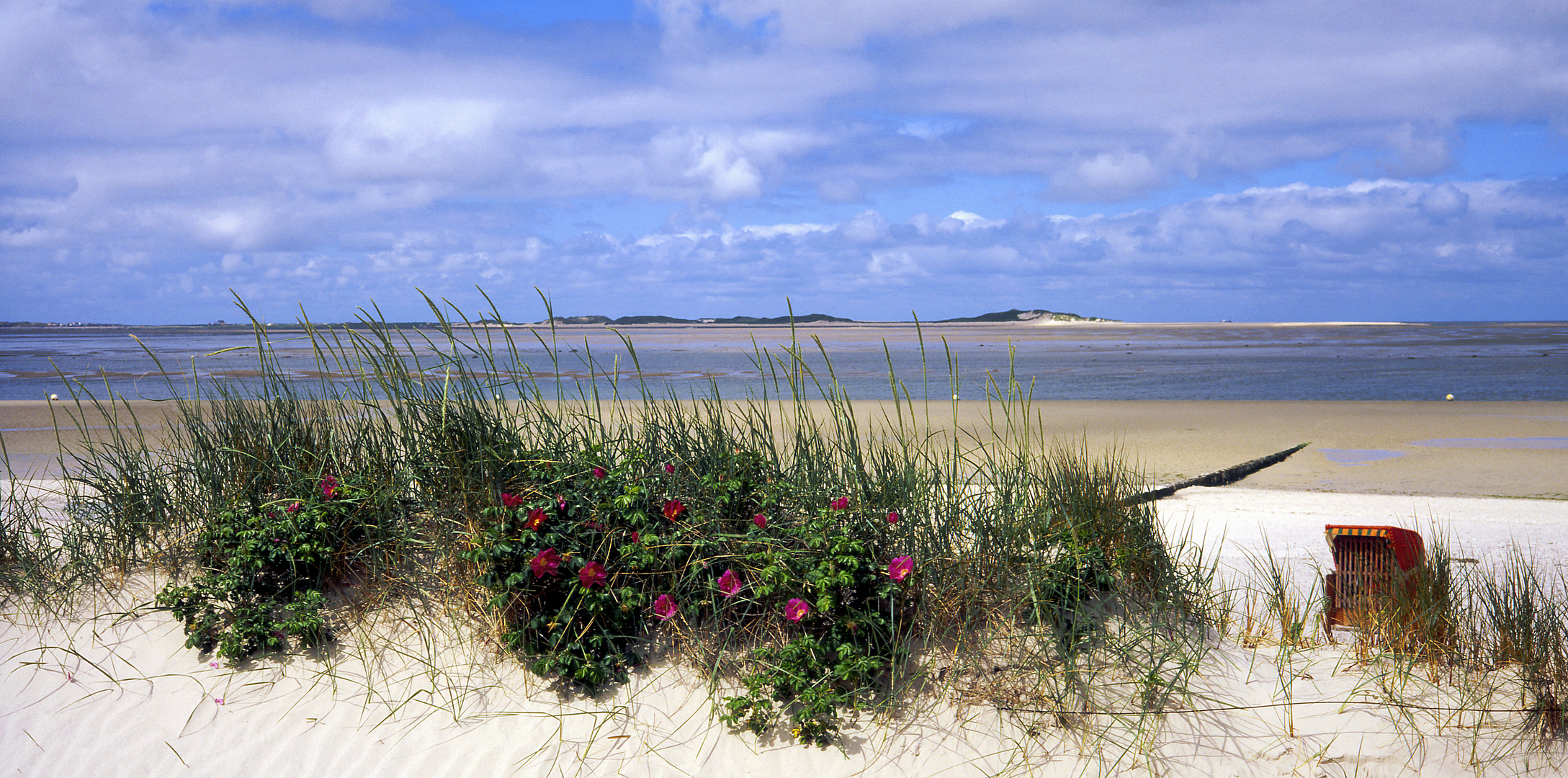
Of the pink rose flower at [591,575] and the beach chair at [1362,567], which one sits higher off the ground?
the pink rose flower at [591,575]

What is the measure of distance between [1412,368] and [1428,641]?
96.8 feet

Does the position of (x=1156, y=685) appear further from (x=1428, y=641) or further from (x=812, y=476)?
(x=812, y=476)

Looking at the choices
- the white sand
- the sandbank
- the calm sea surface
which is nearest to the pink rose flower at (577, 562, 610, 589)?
the white sand

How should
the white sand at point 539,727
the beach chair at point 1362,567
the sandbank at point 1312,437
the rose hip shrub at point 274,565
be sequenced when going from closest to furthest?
1. the white sand at point 539,727
2. the rose hip shrub at point 274,565
3. the beach chair at point 1362,567
4. the sandbank at point 1312,437

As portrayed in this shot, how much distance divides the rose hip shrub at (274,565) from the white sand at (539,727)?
0.40 feet

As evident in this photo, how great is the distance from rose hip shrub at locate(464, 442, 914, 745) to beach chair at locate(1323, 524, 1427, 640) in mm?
1920

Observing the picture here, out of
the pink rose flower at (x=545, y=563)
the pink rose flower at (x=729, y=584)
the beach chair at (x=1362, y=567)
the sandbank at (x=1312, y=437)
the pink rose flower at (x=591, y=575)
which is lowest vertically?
the sandbank at (x=1312, y=437)

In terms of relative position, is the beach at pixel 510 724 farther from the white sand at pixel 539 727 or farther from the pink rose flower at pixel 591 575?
the pink rose flower at pixel 591 575

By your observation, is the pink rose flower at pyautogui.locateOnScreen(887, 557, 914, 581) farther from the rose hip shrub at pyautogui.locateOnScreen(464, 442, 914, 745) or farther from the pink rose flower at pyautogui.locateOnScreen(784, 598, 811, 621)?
the pink rose flower at pyautogui.locateOnScreen(784, 598, 811, 621)

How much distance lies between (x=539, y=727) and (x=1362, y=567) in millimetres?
3428

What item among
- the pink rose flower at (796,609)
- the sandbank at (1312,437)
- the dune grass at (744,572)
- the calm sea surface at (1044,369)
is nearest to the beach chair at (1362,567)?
the dune grass at (744,572)

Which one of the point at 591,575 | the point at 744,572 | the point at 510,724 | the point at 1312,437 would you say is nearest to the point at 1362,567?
the point at 744,572

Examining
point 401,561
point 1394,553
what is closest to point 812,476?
point 401,561

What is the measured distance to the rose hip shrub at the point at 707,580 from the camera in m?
3.22
